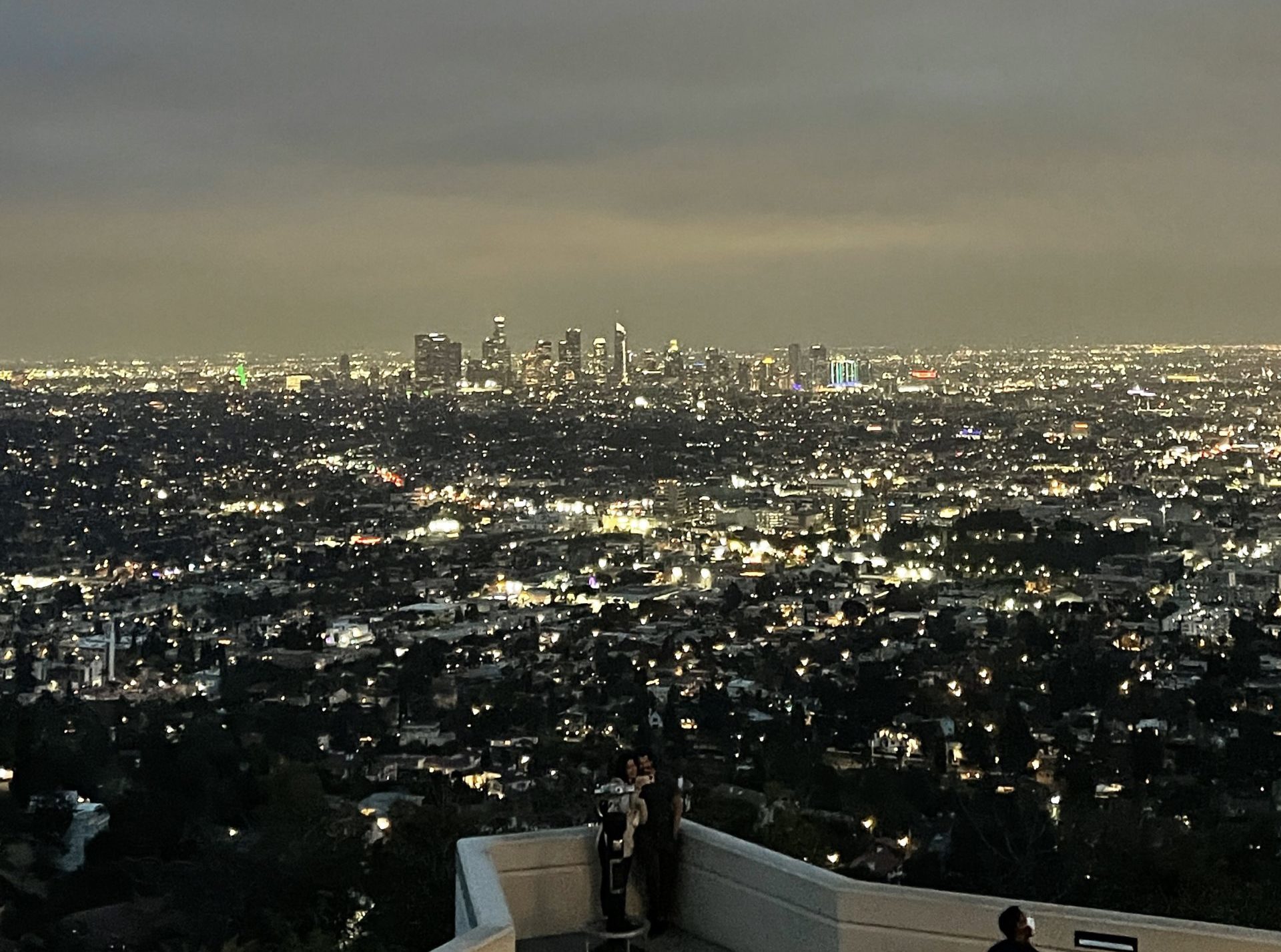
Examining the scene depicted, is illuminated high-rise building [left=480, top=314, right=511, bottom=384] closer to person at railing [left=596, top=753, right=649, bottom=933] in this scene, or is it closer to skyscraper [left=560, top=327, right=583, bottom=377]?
skyscraper [left=560, top=327, right=583, bottom=377]

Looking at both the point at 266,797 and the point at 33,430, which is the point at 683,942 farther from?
the point at 33,430

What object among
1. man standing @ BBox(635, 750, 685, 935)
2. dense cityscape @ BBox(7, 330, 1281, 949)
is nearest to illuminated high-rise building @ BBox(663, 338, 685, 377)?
dense cityscape @ BBox(7, 330, 1281, 949)

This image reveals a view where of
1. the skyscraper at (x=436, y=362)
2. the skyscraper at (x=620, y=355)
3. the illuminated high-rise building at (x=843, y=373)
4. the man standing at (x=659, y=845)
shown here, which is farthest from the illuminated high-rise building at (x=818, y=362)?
the man standing at (x=659, y=845)

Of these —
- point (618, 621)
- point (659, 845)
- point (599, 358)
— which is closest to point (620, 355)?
point (599, 358)

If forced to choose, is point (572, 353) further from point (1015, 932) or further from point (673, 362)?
point (1015, 932)

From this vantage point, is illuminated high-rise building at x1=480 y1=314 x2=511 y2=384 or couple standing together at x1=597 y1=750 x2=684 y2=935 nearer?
couple standing together at x1=597 y1=750 x2=684 y2=935

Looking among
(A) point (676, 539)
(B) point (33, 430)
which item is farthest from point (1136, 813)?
(B) point (33, 430)
